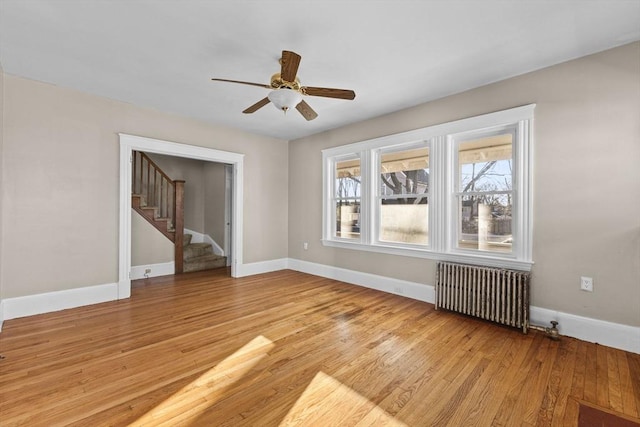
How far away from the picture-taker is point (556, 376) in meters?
2.13

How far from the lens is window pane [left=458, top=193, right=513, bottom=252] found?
10.8 ft

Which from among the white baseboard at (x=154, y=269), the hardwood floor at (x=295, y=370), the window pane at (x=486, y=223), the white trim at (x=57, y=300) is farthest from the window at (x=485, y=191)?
the white baseboard at (x=154, y=269)

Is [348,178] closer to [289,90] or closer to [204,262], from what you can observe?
[289,90]

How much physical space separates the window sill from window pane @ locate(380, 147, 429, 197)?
0.86m

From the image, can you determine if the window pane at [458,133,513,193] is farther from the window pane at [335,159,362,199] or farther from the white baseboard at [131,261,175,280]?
the white baseboard at [131,261,175,280]

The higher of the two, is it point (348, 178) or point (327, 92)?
point (327, 92)

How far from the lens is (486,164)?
136 inches

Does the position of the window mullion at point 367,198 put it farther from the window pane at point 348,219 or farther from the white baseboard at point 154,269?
the white baseboard at point 154,269

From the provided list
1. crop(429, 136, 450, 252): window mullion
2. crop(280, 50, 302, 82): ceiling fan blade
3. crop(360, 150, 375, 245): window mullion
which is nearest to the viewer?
crop(280, 50, 302, 82): ceiling fan blade

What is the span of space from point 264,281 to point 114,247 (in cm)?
227

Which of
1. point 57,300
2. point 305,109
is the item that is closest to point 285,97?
point 305,109

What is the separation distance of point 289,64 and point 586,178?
301 cm

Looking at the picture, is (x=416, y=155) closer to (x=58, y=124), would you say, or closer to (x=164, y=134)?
(x=164, y=134)

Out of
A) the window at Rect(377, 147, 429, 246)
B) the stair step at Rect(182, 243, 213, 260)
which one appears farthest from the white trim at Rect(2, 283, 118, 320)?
the window at Rect(377, 147, 429, 246)
